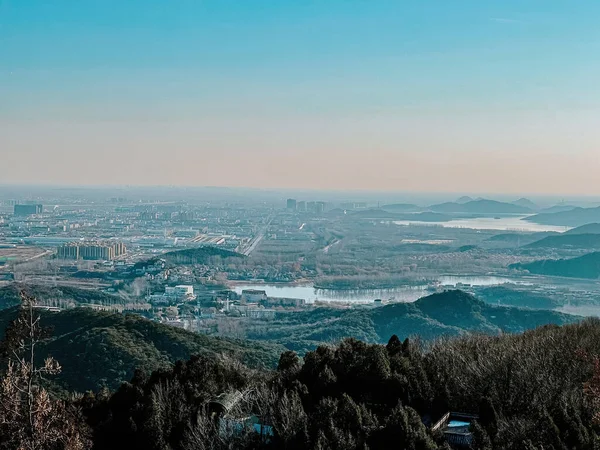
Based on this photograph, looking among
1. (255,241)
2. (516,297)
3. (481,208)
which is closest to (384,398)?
(516,297)

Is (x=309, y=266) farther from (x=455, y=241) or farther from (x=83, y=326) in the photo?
(x=83, y=326)

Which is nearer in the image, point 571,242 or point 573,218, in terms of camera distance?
point 571,242

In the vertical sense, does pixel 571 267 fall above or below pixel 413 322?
above

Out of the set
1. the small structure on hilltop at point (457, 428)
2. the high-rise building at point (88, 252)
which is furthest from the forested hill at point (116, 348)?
the high-rise building at point (88, 252)

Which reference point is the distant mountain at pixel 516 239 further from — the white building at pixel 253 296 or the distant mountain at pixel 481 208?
the distant mountain at pixel 481 208

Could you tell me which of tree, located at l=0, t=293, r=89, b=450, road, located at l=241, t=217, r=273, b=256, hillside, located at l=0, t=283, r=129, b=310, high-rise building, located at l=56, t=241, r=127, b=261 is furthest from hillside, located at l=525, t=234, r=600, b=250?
tree, located at l=0, t=293, r=89, b=450

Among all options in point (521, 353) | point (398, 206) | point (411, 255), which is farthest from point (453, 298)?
point (398, 206)

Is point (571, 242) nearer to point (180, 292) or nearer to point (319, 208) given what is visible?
point (180, 292)
